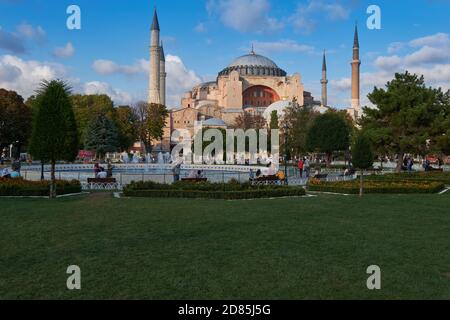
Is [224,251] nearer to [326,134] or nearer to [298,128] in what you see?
[326,134]

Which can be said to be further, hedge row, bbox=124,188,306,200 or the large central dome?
the large central dome

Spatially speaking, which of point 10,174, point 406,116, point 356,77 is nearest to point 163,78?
point 356,77

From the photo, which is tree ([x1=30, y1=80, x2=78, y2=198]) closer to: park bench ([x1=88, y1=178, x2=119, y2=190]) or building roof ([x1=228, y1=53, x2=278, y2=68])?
park bench ([x1=88, y1=178, x2=119, y2=190])

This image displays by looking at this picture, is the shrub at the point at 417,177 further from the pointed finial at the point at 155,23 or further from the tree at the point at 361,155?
the pointed finial at the point at 155,23

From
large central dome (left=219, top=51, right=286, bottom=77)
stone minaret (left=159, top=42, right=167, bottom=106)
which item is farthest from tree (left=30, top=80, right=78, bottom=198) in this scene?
large central dome (left=219, top=51, right=286, bottom=77)

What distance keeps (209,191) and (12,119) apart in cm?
2882

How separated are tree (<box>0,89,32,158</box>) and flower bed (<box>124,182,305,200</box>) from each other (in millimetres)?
26251

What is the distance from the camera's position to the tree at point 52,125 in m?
12.8

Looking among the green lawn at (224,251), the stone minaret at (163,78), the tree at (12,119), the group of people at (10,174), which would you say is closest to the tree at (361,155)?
the green lawn at (224,251)

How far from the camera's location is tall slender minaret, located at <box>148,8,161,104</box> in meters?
61.1

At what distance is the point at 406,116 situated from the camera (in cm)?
2231

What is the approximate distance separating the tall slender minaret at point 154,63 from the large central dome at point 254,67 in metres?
24.3
